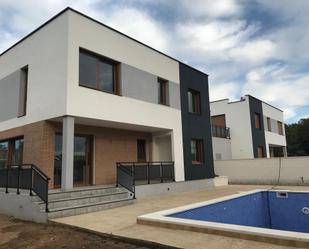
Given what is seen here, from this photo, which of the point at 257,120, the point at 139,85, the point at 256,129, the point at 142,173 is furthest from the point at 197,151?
the point at 257,120

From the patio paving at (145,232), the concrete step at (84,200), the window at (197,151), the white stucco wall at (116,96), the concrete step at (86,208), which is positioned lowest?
the patio paving at (145,232)

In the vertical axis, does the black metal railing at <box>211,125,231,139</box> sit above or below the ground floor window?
above

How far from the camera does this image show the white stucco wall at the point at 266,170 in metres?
19.4

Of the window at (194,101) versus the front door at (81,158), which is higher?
the window at (194,101)

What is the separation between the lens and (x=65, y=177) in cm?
1020

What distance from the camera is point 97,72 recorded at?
1236 cm

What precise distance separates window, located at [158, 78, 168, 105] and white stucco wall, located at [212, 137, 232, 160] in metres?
10.6

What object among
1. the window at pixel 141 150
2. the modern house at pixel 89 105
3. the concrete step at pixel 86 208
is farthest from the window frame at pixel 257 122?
the concrete step at pixel 86 208

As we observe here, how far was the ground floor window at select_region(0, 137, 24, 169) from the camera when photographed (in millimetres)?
13275

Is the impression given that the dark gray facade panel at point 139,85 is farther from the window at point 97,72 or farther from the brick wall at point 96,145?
the brick wall at point 96,145

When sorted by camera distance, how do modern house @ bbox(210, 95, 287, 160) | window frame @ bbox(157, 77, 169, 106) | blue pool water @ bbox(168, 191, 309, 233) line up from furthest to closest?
modern house @ bbox(210, 95, 287, 160) → window frame @ bbox(157, 77, 169, 106) → blue pool water @ bbox(168, 191, 309, 233)

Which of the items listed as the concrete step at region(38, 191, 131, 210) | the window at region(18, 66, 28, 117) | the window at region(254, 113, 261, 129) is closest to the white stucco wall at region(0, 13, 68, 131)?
the window at region(18, 66, 28, 117)

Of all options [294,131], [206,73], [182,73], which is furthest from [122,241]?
[294,131]

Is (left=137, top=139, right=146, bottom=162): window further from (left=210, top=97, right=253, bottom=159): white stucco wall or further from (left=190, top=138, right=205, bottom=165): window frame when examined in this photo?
(left=210, top=97, right=253, bottom=159): white stucco wall
